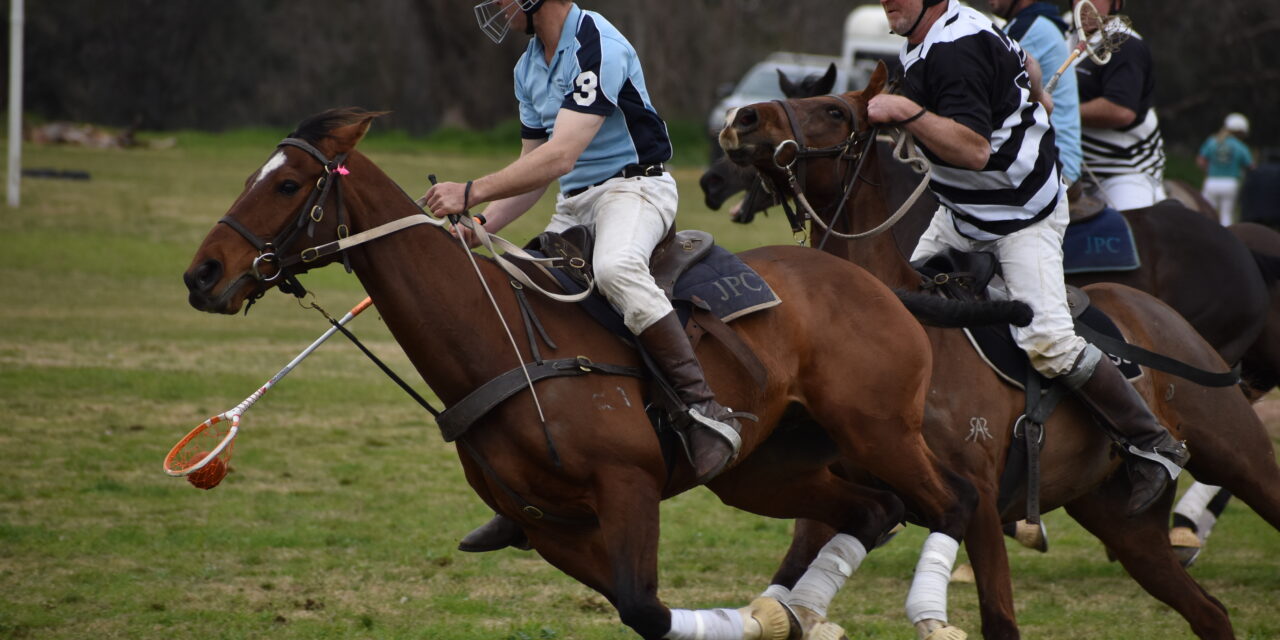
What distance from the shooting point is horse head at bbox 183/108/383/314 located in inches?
169

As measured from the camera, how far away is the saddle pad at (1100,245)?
7.29m

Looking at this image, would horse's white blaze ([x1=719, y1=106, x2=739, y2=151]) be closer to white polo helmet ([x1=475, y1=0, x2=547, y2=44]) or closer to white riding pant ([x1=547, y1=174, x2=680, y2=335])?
white riding pant ([x1=547, y1=174, x2=680, y2=335])

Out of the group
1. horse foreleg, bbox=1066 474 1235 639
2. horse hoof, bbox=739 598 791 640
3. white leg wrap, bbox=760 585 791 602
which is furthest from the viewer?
horse foreleg, bbox=1066 474 1235 639

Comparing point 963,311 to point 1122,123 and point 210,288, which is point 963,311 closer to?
point 210,288

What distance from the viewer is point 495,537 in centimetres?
546

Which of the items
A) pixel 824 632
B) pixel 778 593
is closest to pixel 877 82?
pixel 778 593

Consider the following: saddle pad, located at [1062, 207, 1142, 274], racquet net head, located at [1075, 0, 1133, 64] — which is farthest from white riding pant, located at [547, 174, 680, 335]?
racquet net head, located at [1075, 0, 1133, 64]

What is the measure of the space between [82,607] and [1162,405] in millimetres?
5010

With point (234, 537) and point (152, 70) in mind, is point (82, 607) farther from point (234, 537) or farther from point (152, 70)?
point (152, 70)

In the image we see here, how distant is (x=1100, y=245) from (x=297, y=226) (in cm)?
455

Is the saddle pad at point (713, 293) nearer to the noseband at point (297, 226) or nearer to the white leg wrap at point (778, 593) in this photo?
the noseband at point (297, 226)

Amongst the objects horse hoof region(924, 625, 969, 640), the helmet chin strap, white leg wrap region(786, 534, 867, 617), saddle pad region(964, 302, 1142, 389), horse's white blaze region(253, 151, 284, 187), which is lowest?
white leg wrap region(786, 534, 867, 617)

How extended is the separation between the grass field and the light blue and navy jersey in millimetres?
2419

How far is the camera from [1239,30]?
31531 millimetres
